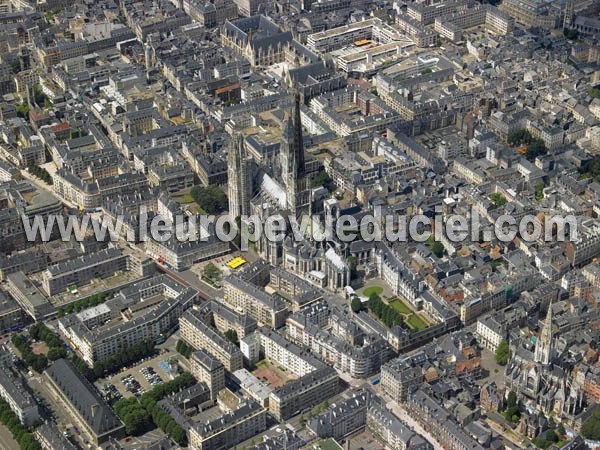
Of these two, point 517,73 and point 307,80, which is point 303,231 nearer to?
point 307,80

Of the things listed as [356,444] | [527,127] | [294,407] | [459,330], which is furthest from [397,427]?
[527,127]

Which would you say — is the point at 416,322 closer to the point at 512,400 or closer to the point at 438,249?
the point at 438,249

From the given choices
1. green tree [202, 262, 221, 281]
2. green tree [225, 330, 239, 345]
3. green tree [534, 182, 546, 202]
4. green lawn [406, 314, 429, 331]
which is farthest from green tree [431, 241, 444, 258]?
green tree [225, 330, 239, 345]

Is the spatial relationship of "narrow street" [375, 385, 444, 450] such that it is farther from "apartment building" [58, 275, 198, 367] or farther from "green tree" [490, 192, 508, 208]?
"green tree" [490, 192, 508, 208]

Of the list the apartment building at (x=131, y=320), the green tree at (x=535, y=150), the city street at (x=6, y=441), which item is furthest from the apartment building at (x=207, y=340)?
the green tree at (x=535, y=150)

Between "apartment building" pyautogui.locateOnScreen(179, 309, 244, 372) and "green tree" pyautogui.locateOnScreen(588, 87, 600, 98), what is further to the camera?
"green tree" pyautogui.locateOnScreen(588, 87, 600, 98)
